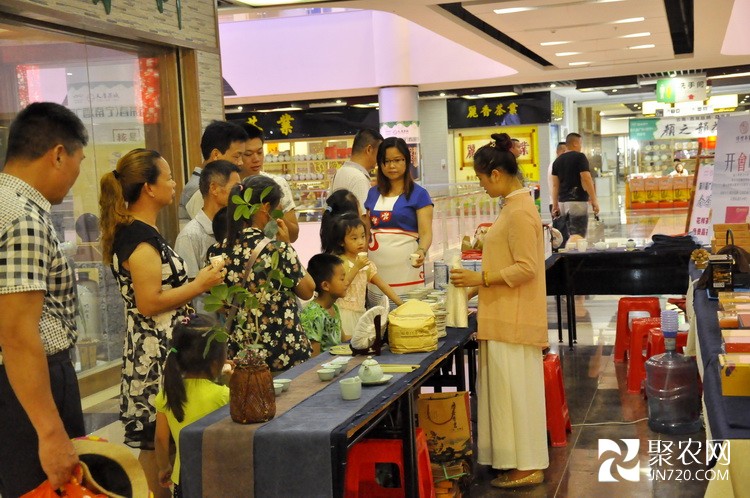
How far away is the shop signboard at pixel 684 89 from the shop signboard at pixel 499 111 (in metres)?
2.97

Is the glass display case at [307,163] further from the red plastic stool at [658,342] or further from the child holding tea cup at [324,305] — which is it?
the child holding tea cup at [324,305]

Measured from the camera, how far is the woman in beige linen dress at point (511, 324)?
4.24 metres

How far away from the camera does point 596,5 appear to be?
8.86 meters

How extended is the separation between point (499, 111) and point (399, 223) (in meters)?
14.3

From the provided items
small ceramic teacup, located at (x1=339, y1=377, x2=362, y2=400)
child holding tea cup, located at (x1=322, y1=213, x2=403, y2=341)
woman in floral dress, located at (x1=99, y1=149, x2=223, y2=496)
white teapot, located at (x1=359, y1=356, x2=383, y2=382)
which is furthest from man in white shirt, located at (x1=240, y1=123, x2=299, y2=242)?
small ceramic teacup, located at (x1=339, y1=377, x2=362, y2=400)

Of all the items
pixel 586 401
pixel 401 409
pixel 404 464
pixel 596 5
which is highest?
pixel 596 5

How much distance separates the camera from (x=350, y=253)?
4.79 m

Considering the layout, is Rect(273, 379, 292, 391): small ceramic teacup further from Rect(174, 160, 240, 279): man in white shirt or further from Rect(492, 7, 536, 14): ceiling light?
Rect(492, 7, 536, 14): ceiling light

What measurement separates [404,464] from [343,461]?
2.36ft

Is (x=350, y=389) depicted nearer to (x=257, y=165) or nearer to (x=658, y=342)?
(x=257, y=165)

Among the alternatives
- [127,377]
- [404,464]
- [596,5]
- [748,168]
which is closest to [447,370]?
[404,464]

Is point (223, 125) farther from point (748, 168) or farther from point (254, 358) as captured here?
point (748, 168)

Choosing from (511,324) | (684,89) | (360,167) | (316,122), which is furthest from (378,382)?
(316,122)

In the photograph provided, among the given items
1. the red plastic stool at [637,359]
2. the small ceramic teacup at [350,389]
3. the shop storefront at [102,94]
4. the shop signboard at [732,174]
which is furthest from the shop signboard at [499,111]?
the small ceramic teacup at [350,389]
